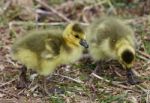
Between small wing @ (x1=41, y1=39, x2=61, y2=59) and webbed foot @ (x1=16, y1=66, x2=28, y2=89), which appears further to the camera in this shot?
webbed foot @ (x1=16, y1=66, x2=28, y2=89)

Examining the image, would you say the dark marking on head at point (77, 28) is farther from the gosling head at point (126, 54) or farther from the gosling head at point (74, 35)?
the gosling head at point (126, 54)

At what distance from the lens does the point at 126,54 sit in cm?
302

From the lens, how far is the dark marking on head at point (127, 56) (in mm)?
3004

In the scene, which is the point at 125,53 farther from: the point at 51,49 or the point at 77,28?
the point at 51,49

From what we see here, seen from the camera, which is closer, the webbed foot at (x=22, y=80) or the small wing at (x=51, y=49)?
the small wing at (x=51, y=49)

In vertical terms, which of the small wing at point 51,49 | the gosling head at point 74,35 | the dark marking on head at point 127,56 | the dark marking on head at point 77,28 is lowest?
the dark marking on head at point 127,56

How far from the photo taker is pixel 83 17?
4.17 metres

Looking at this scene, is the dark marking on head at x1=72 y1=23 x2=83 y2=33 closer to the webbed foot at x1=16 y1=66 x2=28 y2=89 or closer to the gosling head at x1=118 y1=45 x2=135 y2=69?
the gosling head at x1=118 y1=45 x2=135 y2=69

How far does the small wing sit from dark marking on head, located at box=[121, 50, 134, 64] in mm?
386

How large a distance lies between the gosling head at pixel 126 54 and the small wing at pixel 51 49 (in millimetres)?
374

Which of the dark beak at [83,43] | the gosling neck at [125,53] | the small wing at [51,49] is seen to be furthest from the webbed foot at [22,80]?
the gosling neck at [125,53]

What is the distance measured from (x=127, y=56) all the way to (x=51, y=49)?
1.47 ft

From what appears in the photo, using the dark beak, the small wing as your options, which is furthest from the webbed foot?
the dark beak

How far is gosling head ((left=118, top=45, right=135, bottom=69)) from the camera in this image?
3004 mm
